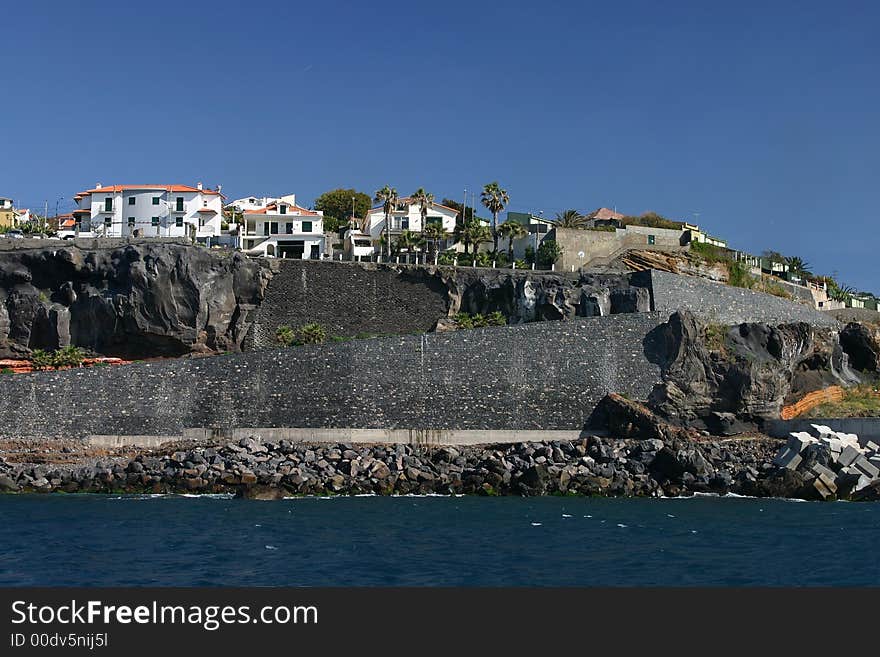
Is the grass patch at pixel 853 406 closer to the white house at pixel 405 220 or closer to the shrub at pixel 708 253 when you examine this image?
the shrub at pixel 708 253

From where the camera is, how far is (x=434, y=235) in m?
56.8

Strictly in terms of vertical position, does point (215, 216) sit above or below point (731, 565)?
above

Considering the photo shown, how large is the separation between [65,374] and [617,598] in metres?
25.0

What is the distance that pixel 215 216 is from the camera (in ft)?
192

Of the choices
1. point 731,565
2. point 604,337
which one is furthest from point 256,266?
point 731,565

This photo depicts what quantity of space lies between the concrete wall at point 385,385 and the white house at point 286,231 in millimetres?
21617

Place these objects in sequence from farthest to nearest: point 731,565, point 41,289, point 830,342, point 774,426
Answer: point 41,289 < point 830,342 < point 774,426 < point 731,565

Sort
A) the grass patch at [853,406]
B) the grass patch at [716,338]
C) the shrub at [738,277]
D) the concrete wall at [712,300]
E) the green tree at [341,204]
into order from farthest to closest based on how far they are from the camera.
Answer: the green tree at [341,204] < the shrub at [738,277] < the concrete wall at [712,300] < the grass patch at [853,406] < the grass patch at [716,338]

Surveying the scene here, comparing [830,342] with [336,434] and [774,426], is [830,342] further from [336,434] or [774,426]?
[336,434]

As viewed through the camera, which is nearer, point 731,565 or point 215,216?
point 731,565

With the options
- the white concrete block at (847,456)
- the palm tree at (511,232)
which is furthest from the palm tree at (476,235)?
the white concrete block at (847,456)

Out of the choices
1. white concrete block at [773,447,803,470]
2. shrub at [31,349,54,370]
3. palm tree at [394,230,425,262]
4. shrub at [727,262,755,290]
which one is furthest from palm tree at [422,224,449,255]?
white concrete block at [773,447,803,470]

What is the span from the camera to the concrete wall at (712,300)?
→ 145 ft

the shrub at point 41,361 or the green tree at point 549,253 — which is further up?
the green tree at point 549,253
